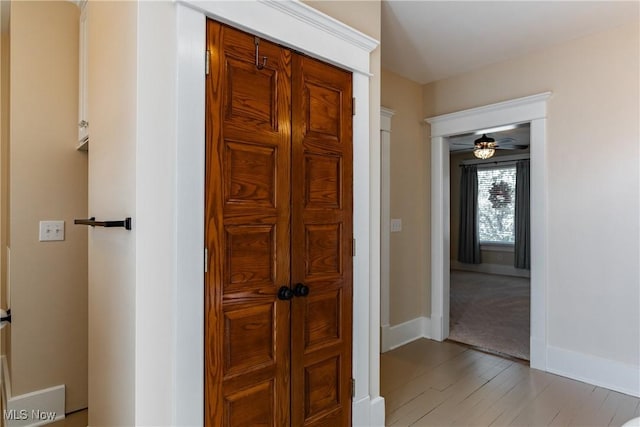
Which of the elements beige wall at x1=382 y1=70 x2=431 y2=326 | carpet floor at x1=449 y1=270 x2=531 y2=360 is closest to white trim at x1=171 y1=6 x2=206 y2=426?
A: beige wall at x1=382 y1=70 x2=431 y2=326

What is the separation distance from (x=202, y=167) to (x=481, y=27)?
7.62ft

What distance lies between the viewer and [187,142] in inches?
54.1

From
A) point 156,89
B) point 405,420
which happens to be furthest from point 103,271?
point 405,420

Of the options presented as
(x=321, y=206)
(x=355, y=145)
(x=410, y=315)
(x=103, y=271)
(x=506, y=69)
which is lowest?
(x=410, y=315)

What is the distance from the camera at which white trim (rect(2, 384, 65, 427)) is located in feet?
6.97

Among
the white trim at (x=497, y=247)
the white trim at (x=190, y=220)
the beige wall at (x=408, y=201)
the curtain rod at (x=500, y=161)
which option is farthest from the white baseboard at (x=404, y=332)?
the curtain rod at (x=500, y=161)

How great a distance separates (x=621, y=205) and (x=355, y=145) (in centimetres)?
202

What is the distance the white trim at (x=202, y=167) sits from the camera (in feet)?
4.49

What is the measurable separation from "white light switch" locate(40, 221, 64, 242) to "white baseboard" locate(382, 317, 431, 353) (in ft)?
8.48

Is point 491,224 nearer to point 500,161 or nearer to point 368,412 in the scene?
point 500,161

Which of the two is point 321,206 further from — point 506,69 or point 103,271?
point 506,69

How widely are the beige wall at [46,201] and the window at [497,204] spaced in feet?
23.9

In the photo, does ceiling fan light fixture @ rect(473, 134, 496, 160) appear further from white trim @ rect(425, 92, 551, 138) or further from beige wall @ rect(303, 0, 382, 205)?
beige wall @ rect(303, 0, 382, 205)

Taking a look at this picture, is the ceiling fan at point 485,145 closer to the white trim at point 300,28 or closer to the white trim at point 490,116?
the white trim at point 490,116
